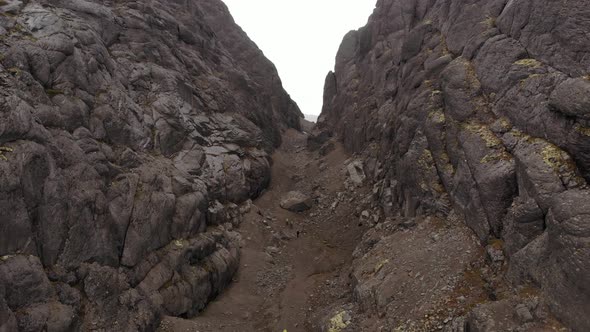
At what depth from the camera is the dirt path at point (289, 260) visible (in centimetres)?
2856

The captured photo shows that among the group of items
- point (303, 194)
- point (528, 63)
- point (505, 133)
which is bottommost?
point (303, 194)

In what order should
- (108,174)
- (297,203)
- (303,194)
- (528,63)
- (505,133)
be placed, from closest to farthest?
(505,133)
(528,63)
(108,174)
(297,203)
(303,194)

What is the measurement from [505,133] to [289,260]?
2396cm

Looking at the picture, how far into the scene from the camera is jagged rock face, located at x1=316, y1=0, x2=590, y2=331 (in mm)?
17391

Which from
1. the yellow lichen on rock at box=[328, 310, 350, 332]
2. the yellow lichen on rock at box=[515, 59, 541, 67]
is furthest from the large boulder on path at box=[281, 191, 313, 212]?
the yellow lichen on rock at box=[515, 59, 541, 67]

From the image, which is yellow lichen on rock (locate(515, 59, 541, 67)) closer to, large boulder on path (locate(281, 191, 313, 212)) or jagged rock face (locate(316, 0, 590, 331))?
jagged rock face (locate(316, 0, 590, 331))

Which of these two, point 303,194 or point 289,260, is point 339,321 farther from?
point 303,194

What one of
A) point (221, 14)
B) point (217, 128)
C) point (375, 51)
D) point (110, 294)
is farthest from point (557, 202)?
point (221, 14)

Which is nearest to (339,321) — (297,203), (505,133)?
(505,133)

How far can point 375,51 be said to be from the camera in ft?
193

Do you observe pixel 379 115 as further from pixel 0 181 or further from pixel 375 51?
pixel 0 181

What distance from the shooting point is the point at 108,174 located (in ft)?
97.7

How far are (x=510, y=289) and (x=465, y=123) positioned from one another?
14.0 metres

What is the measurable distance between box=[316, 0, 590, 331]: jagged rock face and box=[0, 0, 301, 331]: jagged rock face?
20215 millimetres
